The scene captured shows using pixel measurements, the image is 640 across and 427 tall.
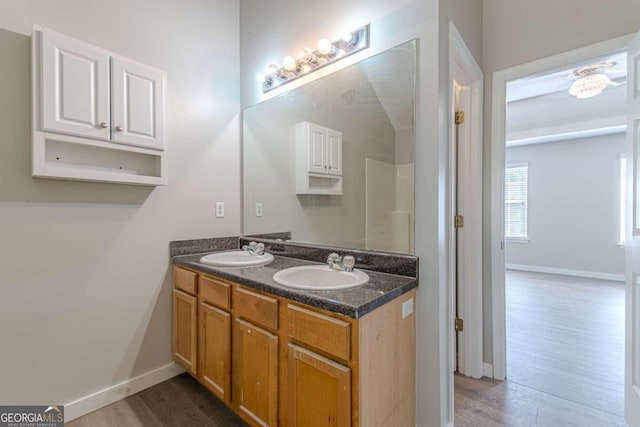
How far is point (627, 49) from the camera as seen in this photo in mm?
1521

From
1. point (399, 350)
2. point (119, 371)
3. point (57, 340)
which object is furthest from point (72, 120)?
point (399, 350)

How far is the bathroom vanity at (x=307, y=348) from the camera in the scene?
1.07 m

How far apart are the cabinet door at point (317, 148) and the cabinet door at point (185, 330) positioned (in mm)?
1189

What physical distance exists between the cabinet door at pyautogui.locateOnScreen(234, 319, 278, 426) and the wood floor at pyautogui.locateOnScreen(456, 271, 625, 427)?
3.50 ft

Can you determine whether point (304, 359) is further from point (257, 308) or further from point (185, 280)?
point (185, 280)

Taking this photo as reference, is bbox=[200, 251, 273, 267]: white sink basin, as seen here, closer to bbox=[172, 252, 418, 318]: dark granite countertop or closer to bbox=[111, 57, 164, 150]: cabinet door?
bbox=[172, 252, 418, 318]: dark granite countertop

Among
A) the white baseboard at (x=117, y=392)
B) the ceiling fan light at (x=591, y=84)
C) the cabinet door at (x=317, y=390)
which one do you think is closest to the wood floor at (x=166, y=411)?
the white baseboard at (x=117, y=392)

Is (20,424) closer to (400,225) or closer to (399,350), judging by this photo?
(399,350)

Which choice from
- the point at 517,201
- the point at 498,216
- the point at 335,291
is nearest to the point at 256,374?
the point at 335,291

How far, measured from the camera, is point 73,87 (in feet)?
4.89

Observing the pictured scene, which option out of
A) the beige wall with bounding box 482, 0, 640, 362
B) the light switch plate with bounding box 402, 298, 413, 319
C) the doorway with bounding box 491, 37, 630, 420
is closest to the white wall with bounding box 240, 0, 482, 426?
the light switch plate with bounding box 402, 298, 413, 319

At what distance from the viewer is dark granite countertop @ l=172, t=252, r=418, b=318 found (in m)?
1.07

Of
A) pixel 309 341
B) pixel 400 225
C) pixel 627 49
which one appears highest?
pixel 627 49

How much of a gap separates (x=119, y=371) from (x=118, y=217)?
3.23 feet
